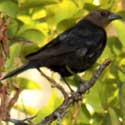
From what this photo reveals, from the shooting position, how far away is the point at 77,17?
148 cm

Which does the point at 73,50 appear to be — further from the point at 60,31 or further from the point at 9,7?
the point at 9,7

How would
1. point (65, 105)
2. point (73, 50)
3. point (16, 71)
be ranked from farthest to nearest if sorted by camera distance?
point (73, 50), point (16, 71), point (65, 105)

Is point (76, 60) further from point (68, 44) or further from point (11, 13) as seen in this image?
point (11, 13)

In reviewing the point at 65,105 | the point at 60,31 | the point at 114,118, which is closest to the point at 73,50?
the point at 60,31

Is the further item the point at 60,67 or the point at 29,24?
the point at 60,67

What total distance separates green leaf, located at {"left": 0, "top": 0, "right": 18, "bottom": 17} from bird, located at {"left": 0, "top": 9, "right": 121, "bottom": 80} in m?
0.13

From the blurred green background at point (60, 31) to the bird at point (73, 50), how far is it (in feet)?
0.09

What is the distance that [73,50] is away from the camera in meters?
1.63

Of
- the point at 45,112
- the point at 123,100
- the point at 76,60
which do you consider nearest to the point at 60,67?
the point at 76,60

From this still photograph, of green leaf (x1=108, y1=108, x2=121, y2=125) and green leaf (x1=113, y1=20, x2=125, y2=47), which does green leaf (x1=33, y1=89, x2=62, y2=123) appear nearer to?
green leaf (x1=108, y1=108, x2=121, y2=125)

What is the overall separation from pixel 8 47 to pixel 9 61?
0.07m

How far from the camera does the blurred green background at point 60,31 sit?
1.39 meters

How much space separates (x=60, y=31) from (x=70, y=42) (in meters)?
0.15

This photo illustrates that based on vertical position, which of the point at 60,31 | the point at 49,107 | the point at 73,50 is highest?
the point at 60,31
